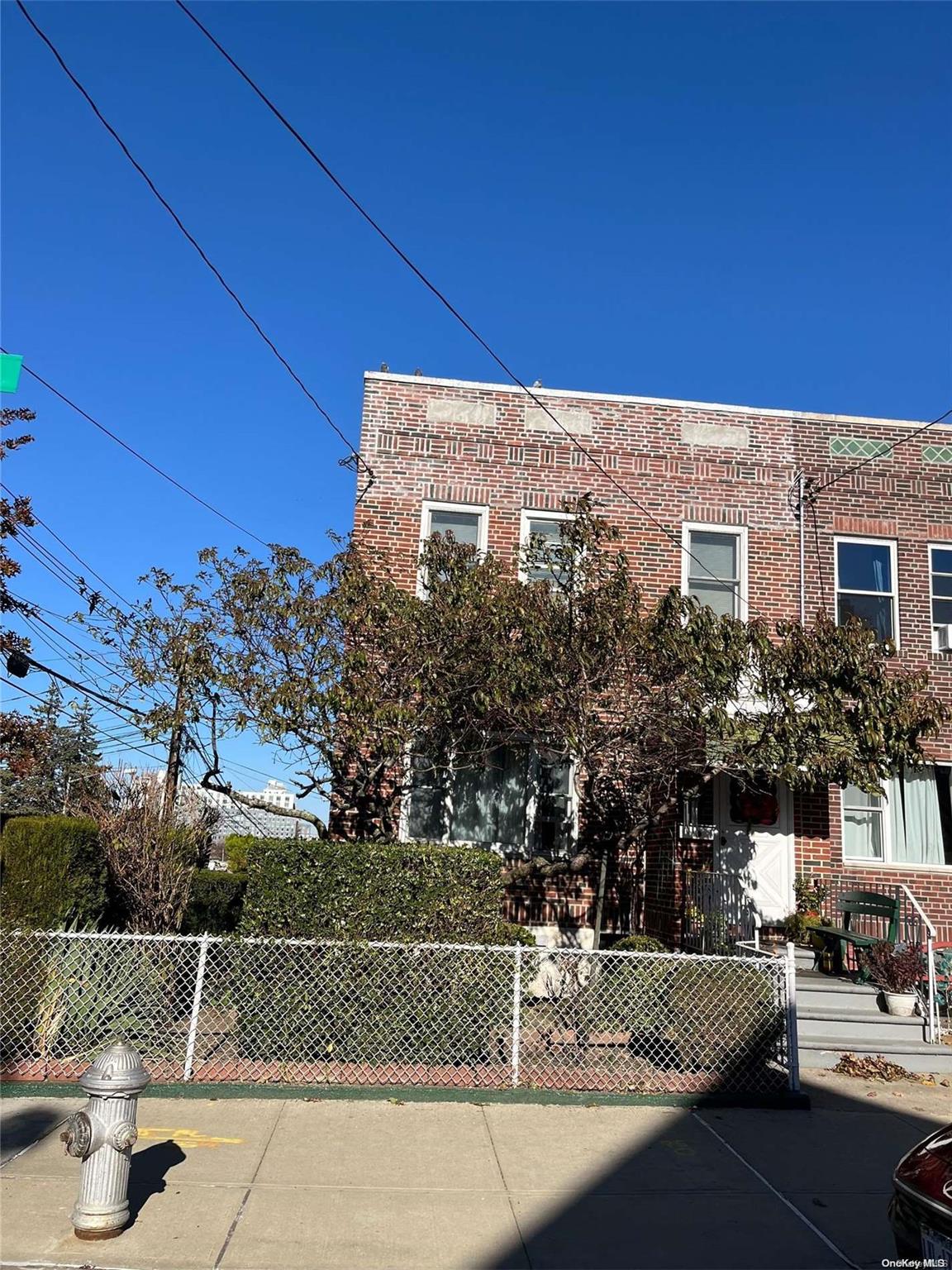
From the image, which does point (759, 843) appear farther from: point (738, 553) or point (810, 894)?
point (738, 553)

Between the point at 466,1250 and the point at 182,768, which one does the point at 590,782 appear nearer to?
the point at 182,768

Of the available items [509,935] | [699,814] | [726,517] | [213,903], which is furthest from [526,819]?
[726,517]

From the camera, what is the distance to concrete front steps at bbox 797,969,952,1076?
8648mm

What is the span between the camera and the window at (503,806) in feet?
38.8

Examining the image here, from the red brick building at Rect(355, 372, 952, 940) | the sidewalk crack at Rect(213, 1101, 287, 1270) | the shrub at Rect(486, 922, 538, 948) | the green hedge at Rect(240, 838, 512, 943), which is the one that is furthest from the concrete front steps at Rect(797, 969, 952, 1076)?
the sidewalk crack at Rect(213, 1101, 287, 1270)

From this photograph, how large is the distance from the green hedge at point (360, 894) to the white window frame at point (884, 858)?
6333 millimetres

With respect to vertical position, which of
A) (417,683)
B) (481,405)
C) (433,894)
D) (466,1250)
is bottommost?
(466,1250)

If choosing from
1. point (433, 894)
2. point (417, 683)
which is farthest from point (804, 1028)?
point (417, 683)

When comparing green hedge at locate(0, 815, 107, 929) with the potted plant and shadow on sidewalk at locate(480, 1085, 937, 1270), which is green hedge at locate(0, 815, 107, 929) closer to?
shadow on sidewalk at locate(480, 1085, 937, 1270)

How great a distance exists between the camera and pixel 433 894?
25.3ft

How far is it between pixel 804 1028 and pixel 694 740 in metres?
2.96

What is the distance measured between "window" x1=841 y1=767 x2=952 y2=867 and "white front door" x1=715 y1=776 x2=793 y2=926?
40.0 inches

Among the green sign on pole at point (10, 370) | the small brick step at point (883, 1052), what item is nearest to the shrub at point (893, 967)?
the small brick step at point (883, 1052)

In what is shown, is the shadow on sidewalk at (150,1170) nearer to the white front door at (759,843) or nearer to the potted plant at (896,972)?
the potted plant at (896,972)
